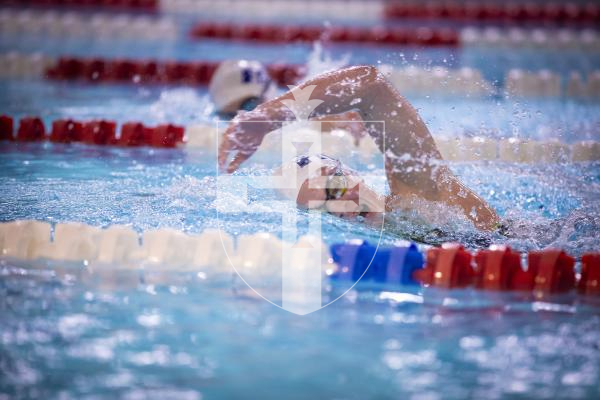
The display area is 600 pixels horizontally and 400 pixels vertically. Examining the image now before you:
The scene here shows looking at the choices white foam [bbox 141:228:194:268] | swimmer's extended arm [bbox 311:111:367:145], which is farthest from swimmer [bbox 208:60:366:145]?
white foam [bbox 141:228:194:268]

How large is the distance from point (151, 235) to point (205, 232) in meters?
0.17

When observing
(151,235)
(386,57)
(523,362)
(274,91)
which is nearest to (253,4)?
(386,57)

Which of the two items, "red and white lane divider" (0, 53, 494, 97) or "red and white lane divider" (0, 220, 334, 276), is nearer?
"red and white lane divider" (0, 220, 334, 276)

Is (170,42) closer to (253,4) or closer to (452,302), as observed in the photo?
(253,4)

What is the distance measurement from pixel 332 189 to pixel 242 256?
1.36 feet

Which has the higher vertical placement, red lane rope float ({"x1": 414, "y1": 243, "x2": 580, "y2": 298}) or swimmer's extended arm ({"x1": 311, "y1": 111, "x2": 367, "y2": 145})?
swimmer's extended arm ({"x1": 311, "y1": 111, "x2": 367, "y2": 145})

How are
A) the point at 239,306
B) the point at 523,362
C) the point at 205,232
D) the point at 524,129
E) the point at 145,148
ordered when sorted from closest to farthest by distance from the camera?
the point at 523,362 < the point at 239,306 < the point at 205,232 < the point at 145,148 < the point at 524,129

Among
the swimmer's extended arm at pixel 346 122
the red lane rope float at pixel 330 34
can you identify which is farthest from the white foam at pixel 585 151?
the red lane rope float at pixel 330 34

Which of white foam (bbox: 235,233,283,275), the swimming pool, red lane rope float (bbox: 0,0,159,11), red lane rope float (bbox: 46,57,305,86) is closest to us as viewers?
the swimming pool

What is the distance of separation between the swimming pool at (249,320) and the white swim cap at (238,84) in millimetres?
741

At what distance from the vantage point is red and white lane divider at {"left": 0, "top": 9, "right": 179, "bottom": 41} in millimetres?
7223

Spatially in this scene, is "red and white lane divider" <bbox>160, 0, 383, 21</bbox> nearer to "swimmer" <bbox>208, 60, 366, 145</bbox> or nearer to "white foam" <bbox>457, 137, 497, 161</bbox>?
"swimmer" <bbox>208, 60, 366, 145</bbox>

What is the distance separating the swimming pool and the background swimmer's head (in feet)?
0.23

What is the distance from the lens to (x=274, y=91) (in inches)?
177
